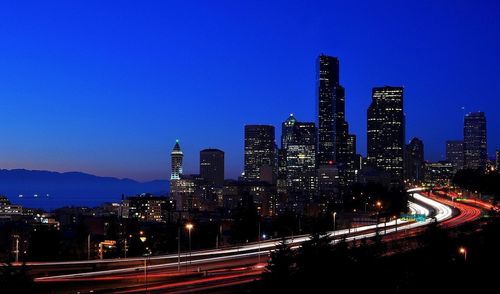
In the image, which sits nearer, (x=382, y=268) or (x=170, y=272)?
(x=170, y=272)

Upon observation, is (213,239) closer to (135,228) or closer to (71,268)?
(135,228)

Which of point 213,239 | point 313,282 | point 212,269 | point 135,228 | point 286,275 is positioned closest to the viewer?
point 286,275

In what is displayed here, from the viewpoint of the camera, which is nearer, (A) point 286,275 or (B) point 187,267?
(A) point 286,275

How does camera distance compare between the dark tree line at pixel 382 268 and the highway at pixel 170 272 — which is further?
the highway at pixel 170 272

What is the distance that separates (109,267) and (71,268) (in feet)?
6.79

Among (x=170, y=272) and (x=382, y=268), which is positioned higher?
(x=382, y=268)

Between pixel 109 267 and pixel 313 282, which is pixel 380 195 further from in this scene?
pixel 313 282

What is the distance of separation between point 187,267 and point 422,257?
15599 mm

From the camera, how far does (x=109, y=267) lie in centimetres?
3659


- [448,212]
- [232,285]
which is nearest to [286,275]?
[232,285]

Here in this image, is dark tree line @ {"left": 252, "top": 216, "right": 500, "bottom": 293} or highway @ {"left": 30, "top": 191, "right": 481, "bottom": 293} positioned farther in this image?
highway @ {"left": 30, "top": 191, "right": 481, "bottom": 293}

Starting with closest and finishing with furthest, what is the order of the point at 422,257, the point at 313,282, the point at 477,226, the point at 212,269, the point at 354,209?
the point at 313,282
the point at 212,269
the point at 422,257
the point at 477,226
the point at 354,209

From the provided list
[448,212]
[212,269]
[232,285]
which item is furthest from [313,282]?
[448,212]

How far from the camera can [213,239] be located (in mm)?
66562
